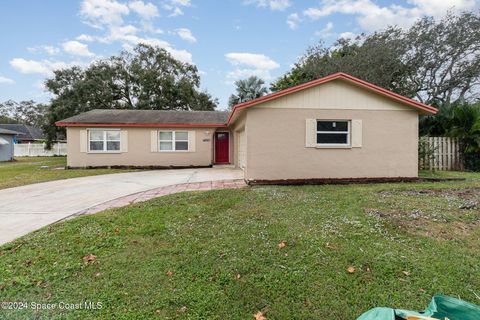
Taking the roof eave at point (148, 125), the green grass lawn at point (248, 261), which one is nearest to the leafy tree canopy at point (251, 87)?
the roof eave at point (148, 125)

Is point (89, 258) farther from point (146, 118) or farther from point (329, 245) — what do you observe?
point (146, 118)

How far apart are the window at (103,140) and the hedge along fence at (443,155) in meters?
15.4

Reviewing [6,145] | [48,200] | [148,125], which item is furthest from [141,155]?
[6,145]

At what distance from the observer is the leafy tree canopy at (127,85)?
24016mm

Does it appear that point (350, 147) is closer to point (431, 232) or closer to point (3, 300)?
point (431, 232)

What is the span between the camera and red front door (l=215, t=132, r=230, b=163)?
1603cm

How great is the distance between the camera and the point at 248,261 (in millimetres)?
3240

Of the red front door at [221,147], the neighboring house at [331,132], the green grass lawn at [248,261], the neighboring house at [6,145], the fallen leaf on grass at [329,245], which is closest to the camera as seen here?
the green grass lawn at [248,261]

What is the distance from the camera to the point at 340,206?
5473 millimetres

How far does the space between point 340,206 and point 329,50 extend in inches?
829

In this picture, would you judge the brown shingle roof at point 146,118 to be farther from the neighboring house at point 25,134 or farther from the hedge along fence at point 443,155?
the neighboring house at point 25,134

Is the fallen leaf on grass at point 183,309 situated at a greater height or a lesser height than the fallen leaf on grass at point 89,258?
lesser

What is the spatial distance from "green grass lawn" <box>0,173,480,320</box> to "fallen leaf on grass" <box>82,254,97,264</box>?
0.03 metres

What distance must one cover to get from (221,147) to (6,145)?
767 inches
